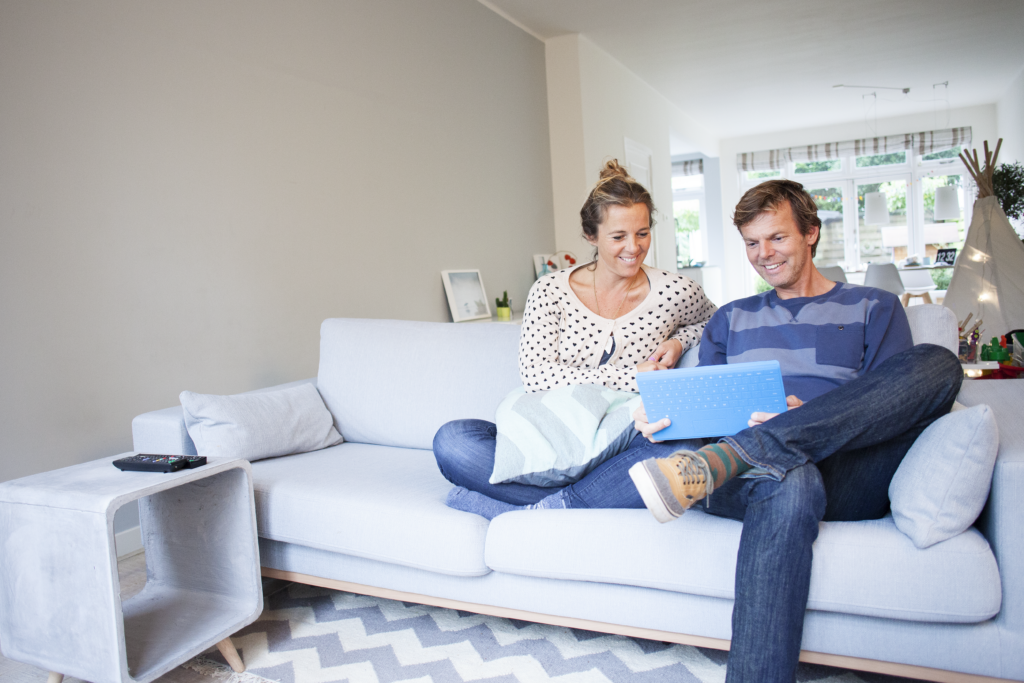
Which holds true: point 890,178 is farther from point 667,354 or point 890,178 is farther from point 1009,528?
point 1009,528

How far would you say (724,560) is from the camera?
137 cm

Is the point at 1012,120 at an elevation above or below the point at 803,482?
above

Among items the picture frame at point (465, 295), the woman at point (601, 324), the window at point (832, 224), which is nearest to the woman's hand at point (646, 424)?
the woman at point (601, 324)

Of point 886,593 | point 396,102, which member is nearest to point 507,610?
point 886,593

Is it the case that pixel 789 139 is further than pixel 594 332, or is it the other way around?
pixel 789 139

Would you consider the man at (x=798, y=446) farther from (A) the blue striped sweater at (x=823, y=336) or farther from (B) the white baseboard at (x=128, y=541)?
(B) the white baseboard at (x=128, y=541)

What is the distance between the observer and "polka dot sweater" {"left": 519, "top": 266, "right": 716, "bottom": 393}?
1860mm

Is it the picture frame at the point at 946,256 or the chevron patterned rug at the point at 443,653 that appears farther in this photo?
the picture frame at the point at 946,256

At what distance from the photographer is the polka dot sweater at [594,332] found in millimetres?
1860

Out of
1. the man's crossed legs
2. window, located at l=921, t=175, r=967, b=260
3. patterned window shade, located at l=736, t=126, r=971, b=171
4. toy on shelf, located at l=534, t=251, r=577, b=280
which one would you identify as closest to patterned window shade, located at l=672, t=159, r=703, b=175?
patterned window shade, located at l=736, t=126, r=971, b=171

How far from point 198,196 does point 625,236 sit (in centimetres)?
158

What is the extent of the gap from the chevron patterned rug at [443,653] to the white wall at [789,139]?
28.7ft

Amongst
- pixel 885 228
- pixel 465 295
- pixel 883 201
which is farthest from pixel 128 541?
pixel 885 228

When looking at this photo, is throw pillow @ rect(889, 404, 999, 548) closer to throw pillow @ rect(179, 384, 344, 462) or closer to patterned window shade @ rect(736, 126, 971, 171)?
throw pillow @ rect(179, 384, 344, 462)
